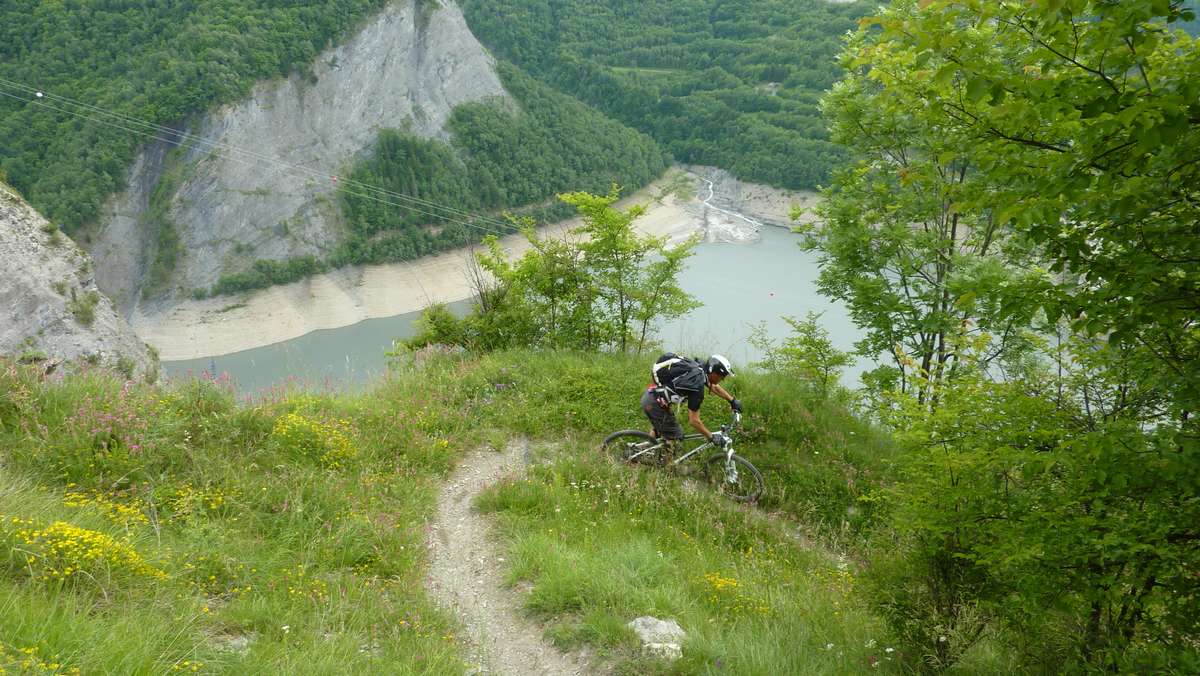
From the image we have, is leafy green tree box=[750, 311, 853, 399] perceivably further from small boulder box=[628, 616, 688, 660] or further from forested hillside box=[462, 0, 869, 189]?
forested hillside box=[462, 0, 869, 189]

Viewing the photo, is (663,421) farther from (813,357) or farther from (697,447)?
(813,357)

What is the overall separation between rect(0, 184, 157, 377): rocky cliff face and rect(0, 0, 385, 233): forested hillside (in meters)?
→ 50.5

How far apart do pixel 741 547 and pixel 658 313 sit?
8.00 meters

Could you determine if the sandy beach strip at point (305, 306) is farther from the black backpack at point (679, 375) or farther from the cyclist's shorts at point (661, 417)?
the black backpack at point (679, 375)

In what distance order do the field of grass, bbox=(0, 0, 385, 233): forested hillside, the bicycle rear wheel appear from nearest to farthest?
1. the field of grass
2. the bicycle rear wheel
3. bbox=(0, 0, 385, 233): forested hillside

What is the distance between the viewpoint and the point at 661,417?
904 cm

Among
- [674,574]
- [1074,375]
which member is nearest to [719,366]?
[674,574]

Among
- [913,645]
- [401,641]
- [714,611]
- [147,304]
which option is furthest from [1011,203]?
[147,304]

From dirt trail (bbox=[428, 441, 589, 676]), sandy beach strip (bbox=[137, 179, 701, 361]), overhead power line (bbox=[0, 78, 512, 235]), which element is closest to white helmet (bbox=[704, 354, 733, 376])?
dirt trail (bbox=[428, 441, 589, 676])

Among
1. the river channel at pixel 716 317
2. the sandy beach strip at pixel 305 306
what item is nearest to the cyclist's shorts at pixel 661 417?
the river channel at pixel 716 317

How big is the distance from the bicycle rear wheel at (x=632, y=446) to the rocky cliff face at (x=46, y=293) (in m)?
21.8

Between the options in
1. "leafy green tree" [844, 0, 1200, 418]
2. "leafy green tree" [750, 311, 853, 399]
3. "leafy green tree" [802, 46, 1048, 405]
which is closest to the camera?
"leafy green tree" [844, 0, 1200, 418]

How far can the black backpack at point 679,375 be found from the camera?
27.6 feet

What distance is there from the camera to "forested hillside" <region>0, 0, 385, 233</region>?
69.9 m
